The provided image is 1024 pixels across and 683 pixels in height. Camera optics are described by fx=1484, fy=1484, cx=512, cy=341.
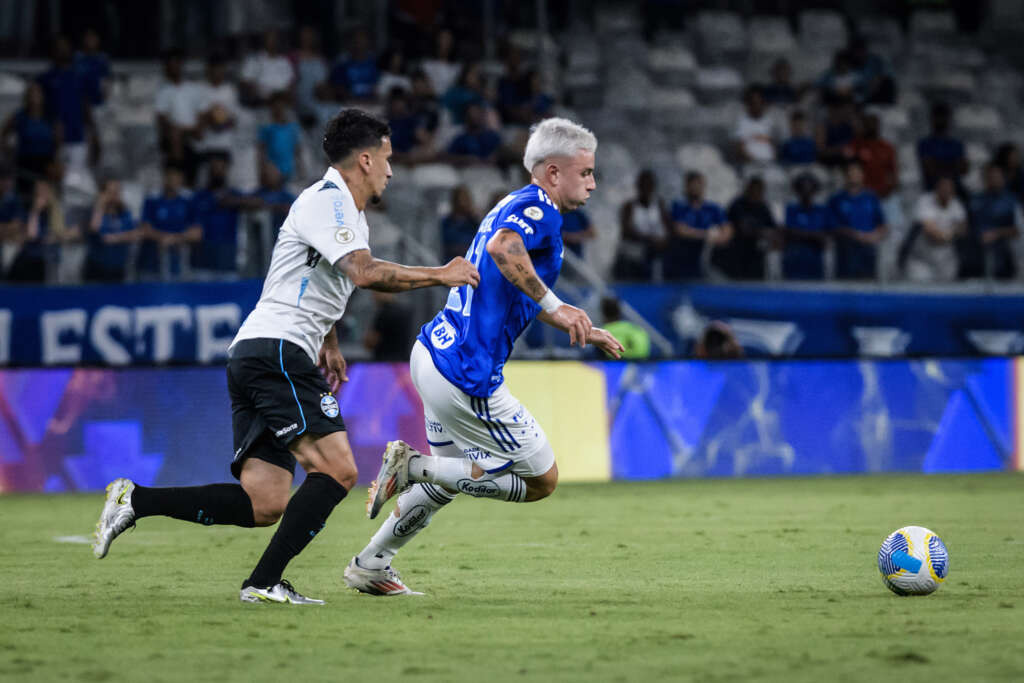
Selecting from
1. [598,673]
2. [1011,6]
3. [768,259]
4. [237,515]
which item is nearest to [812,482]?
[768,259]

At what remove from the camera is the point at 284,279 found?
6.62 metres

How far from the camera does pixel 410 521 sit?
691cm

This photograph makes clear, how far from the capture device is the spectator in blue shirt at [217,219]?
1563cm

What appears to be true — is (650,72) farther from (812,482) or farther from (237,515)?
(237,515)

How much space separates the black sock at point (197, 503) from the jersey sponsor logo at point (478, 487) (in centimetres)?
96

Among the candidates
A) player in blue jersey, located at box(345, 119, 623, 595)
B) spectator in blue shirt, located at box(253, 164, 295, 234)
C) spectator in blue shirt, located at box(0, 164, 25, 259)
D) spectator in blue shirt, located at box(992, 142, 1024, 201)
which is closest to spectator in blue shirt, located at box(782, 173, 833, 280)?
spectator in blue shirt, located at box(992, 142, 1024, 201)

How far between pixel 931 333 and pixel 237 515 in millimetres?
12707

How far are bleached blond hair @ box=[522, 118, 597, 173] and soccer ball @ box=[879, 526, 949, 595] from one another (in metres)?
2.31

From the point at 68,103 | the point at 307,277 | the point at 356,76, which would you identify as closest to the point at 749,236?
the point at 356,76

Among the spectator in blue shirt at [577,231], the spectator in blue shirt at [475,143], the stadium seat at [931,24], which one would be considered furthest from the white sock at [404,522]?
the stadium seat at [931,24]

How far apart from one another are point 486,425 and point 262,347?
107cm

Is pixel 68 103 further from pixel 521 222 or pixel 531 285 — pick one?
pixel 531 285

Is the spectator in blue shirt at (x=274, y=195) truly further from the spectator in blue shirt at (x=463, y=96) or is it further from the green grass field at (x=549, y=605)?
the green grass field at (x=549, y=605)

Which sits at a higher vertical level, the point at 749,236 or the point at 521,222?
the point at 521,222
